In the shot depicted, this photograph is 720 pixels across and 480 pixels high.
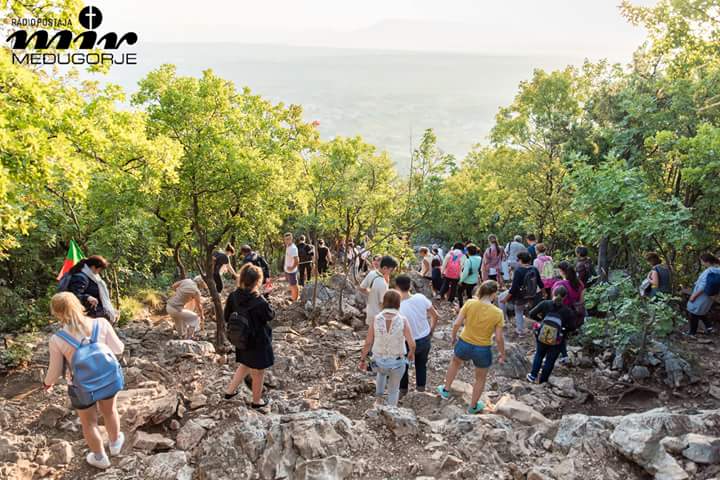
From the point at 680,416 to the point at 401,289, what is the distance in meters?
3.66

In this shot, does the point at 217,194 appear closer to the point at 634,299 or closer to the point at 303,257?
the point at 303,257

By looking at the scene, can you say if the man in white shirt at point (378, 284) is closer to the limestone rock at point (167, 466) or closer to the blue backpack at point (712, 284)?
the limestone rock at point (167, 466)

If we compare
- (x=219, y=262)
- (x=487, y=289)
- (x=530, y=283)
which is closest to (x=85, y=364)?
(x=487, y=289)

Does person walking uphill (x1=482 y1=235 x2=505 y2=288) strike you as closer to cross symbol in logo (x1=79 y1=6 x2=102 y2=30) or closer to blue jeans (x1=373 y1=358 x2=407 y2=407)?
blue jeans (x1=373 y1=358 x2=407 y2=407)

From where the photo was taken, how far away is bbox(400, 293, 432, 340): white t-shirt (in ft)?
22.3

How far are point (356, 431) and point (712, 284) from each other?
8.04 meters

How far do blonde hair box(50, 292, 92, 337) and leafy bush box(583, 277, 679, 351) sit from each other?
801 centimetres

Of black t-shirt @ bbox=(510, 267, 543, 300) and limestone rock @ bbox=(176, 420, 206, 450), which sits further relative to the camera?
black t-shirt @ bbox=(510, 267, 543, 300)

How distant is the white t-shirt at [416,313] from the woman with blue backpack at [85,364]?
12.1 feet

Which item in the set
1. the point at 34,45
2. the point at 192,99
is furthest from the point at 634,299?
the point at 34,45

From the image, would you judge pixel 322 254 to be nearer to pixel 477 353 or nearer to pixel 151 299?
pixel 151 299

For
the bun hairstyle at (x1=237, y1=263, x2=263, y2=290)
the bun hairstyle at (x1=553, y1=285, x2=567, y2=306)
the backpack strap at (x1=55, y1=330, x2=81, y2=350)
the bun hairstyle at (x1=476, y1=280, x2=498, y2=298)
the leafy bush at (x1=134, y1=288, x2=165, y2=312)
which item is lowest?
the leafy bush at (x1=134, y1=288, x2=165, y2=312)

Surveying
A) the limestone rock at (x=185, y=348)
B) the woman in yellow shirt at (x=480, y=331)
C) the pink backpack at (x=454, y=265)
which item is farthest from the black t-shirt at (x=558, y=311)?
the limestone rock at (x=185, y=348)

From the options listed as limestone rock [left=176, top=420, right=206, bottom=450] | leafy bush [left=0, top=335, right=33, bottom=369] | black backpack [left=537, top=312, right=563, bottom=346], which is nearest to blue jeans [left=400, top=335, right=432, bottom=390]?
black backpack [left=537, top=312, right=563, bottom=346]
